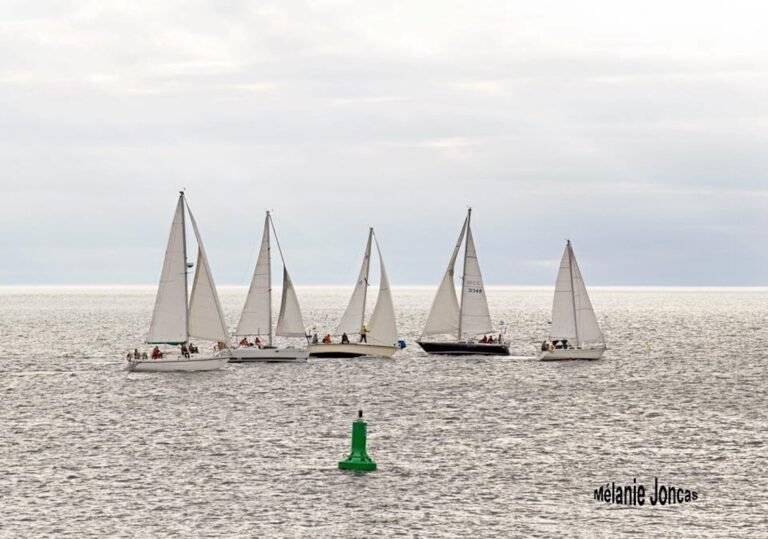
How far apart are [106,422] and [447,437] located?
19457 millimetres

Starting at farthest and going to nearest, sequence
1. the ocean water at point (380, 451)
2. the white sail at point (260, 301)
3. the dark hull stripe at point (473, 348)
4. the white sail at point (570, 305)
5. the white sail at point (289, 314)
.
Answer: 1. the dark hull stripe at point (473, 348)
2. the white sail at point (570, 305)
3. the white sail at point (289, 314)
4. the white sail at point (260, 301)
5. the ocean water at point (380, 451)

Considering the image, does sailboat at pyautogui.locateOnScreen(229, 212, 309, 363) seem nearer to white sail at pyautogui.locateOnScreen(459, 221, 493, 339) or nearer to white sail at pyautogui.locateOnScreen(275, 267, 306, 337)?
white sail at pyautogui.locateOnScreen(275, 267, 306, 337)

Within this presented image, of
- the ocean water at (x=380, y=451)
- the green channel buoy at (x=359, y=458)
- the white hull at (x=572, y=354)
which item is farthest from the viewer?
the white hull at (x=572, y=354)

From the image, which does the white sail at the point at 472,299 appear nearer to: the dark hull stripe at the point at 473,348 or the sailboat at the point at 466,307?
the sailboat at the point at 466,307

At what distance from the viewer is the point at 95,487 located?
48.8 m

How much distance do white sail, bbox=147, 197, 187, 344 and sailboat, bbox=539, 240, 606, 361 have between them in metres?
32.4

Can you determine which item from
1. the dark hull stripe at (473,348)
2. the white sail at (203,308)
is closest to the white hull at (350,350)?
the dark hull stripe at (473,348)

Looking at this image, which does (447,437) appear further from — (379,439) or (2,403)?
(2,403)

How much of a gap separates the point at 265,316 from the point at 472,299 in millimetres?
19456

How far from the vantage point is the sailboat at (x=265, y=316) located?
338ft

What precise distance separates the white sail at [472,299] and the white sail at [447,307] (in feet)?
2.45

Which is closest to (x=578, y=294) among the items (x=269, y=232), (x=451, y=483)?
(x=269, y=232)

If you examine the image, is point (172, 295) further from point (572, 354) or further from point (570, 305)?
point (572, 354)

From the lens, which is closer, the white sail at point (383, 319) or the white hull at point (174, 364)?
the white hull at point (174, 364)
